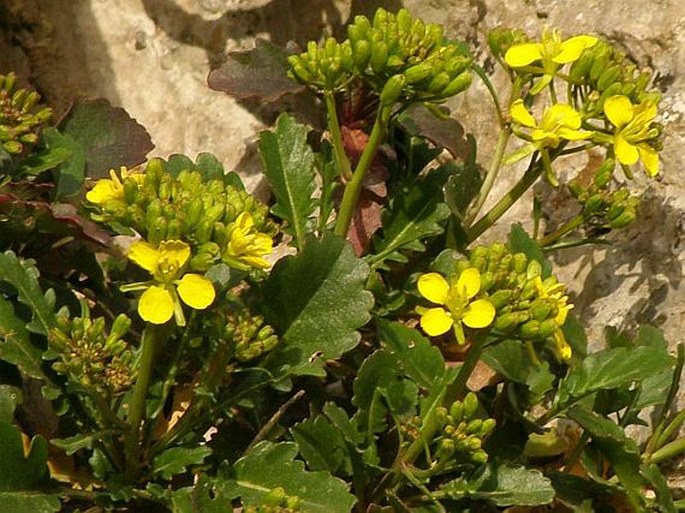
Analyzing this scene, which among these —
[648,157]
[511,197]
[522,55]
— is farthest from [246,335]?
[648,157]

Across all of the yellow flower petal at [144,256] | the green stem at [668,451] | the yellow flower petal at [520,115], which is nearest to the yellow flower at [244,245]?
the yellow flower petal at [144,256]

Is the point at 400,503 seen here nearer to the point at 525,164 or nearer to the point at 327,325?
the point at 327,325

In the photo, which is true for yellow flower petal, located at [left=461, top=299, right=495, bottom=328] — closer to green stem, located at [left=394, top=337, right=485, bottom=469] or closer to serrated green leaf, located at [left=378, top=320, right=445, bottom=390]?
green stem, located at [left=394, top=337, right=485, bottom=469]

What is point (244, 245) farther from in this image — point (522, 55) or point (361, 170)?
point (522, 55)

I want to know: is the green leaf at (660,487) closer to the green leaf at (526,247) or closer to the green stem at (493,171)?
the green leaf at (526,247)

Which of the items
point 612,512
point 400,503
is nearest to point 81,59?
point 400,503

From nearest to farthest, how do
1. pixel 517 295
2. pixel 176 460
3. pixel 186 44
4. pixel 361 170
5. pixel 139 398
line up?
pixel 517 295 → pixel 139 398 → pixel 176 460 → pixel 361 170 → pixel 186 44

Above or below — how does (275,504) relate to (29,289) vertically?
below
